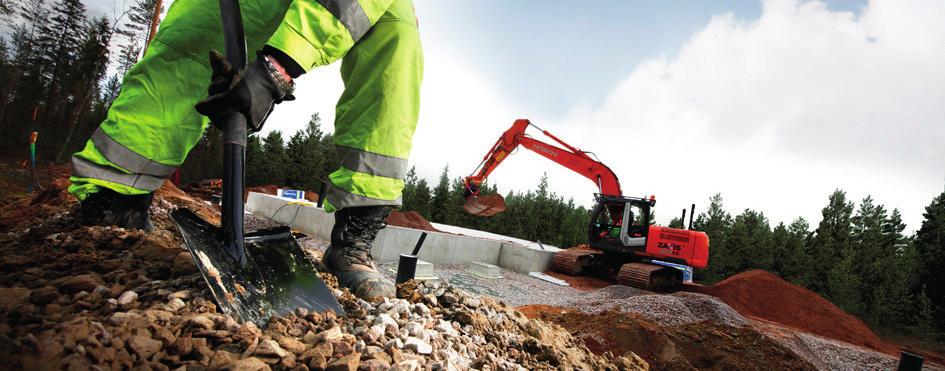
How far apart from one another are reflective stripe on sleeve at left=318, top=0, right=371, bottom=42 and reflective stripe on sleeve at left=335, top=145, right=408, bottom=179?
0.60 meters

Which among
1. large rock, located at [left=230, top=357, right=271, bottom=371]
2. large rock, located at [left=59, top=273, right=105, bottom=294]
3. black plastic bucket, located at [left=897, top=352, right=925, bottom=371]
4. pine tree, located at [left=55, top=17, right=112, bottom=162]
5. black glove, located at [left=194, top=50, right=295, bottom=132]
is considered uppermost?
pine tree, located at [left=55, top=17, right=112, bottom=162]

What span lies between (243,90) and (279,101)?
13cm

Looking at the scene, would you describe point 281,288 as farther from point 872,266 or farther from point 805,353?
point 872,266

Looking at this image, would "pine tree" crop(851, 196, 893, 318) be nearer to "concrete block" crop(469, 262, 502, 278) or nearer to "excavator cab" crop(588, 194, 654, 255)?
"excavator cab" crop(588, 194, 654, 255)

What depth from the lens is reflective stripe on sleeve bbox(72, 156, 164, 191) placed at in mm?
1593

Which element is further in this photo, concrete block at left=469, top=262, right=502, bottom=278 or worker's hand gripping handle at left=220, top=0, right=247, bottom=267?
concrete block at left=469, top=262, right=502, bottom=278

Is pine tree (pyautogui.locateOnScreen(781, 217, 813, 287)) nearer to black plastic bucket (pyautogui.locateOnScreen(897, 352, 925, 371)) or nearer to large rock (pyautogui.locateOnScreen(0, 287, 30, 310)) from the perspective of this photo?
black plastic bucket (pyautogui.locateOnScreen(897, 352, 925, 371))

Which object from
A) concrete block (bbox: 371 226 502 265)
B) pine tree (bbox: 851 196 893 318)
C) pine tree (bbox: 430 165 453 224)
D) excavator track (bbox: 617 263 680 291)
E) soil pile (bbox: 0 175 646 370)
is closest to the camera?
soil pile (bbox: 0 175 646 370)

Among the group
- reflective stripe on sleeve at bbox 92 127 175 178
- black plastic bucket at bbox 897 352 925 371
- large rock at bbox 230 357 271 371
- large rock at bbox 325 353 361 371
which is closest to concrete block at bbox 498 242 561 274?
black plastic bucket at bbox 897 352 925 371

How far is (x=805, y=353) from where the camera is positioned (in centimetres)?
505

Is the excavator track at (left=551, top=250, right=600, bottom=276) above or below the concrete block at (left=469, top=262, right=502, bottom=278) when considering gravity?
above

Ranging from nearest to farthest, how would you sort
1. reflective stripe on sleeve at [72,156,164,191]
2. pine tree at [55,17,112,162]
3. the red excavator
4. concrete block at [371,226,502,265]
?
reflective stripe on sleeve at [72,156,164,191], concrete block at [371,226,502,265], the red excavator, pine tree at [55,17,112,162]

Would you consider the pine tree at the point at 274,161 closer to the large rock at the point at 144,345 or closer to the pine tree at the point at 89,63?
the pine tree at the point at 89,63

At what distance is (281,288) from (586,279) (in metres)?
9.07
